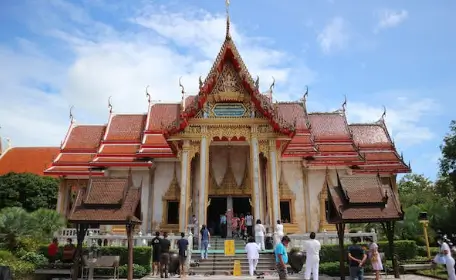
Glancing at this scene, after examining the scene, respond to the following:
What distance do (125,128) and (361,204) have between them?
14149 millimetres

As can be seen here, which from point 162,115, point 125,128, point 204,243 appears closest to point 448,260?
point 204,243

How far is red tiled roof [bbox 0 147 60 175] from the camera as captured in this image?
31619 mm

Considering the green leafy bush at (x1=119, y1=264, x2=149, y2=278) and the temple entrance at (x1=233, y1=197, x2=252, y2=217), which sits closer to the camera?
the green leafy bush at (x1=119, y1=264, x2=149, y2=278)

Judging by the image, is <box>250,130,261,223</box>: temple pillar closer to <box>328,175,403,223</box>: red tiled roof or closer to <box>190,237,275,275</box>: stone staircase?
<box>190,237,275,275</box>: stone staircase

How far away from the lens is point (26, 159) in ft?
108

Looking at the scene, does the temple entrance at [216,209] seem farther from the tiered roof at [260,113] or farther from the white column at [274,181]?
the white column at [274,181]

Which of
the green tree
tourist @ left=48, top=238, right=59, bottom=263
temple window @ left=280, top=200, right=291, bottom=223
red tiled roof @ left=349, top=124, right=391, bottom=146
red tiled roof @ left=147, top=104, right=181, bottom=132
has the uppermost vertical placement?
red tiled roof @ left=147, top=104, right=181, bottom=132

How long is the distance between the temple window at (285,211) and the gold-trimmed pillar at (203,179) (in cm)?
448

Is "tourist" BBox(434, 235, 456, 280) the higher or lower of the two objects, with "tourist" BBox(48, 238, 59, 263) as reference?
lower

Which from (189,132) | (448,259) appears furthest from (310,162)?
(448,259)

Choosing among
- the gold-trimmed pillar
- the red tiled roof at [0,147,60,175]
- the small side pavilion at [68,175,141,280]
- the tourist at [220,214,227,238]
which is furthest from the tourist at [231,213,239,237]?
the red tiled roof at [0,147,60,175]

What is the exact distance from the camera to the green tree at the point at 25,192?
82.9 feet

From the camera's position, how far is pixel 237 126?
15.5 m

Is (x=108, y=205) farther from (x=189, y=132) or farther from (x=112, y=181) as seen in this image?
(x=189, y=132)
